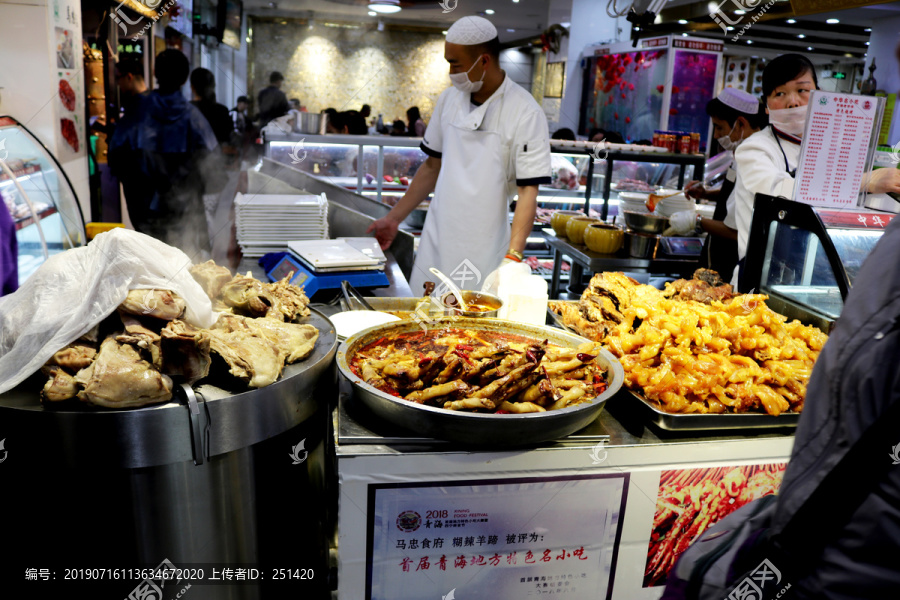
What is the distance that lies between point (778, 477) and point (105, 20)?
19.3 feet

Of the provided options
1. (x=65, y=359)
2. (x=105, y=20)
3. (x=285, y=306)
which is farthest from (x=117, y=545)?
(x=105, y=20)

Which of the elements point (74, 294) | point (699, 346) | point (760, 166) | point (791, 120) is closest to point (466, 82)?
point (760, 166)

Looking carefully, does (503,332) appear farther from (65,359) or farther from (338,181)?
(338,181)

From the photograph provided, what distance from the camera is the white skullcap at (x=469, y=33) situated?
300 centimetres

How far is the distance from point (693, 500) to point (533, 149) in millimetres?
2118

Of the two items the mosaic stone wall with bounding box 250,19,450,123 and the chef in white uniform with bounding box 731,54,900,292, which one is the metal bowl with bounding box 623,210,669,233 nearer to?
the chef in white uniform with bounding box 731,54,900,292

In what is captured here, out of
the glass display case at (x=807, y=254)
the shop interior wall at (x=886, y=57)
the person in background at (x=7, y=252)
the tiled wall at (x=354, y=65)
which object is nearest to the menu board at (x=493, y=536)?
the glass display case at (x=807, y=254)

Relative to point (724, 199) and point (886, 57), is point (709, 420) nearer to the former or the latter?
point (724, 199)

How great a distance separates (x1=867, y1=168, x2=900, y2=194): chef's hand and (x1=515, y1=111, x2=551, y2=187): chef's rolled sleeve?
1.47m

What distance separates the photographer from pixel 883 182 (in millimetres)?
2311

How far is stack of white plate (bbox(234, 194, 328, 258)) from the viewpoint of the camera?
3.06 m

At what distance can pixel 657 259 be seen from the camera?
406 centimetres

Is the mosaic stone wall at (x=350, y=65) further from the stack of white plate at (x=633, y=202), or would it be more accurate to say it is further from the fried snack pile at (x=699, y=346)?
the fried snack pile at (x=699, y=346)

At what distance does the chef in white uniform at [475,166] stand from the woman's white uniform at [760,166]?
975 millimetres
